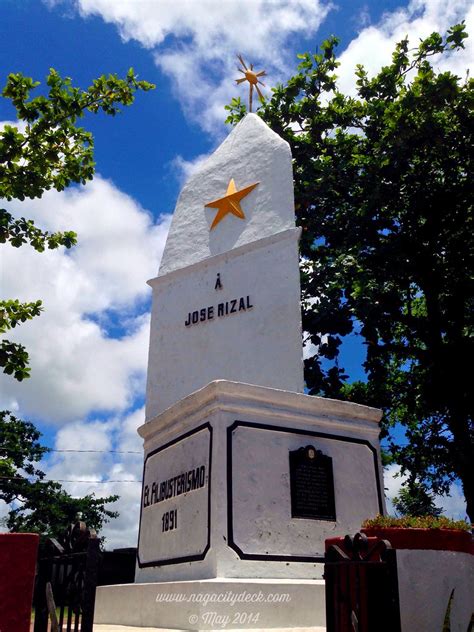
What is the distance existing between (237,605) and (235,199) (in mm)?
8397

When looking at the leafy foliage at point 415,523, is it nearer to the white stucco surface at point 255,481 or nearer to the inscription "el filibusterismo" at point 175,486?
the white stucco surface at point 255,481

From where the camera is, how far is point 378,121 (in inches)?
676

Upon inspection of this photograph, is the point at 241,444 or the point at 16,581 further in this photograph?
the point at 241,444

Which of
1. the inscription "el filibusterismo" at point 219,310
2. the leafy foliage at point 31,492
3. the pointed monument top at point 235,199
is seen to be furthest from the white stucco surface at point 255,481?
the leafy foliage at point 31,492

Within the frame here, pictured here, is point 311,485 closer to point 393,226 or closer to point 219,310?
point 219,310

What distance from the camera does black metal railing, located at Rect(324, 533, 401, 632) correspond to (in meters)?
4.58

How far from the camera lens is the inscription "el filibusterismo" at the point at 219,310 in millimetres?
11828

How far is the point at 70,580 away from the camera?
16.6 ft

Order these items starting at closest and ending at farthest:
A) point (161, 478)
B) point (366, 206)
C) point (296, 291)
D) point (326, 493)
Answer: point (326, 493) → point (161, 478) → point (296, 291) → point (366, 206)

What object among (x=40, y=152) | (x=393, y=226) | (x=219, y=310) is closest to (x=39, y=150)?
(x=40, y=152)

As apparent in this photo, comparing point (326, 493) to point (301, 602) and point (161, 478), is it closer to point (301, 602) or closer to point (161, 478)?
point (301, 602)

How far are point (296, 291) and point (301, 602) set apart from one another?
5.68 m

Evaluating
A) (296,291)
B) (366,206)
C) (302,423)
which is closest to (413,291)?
(366,206)

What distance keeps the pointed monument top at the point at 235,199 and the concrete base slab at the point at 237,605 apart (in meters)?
6.88
